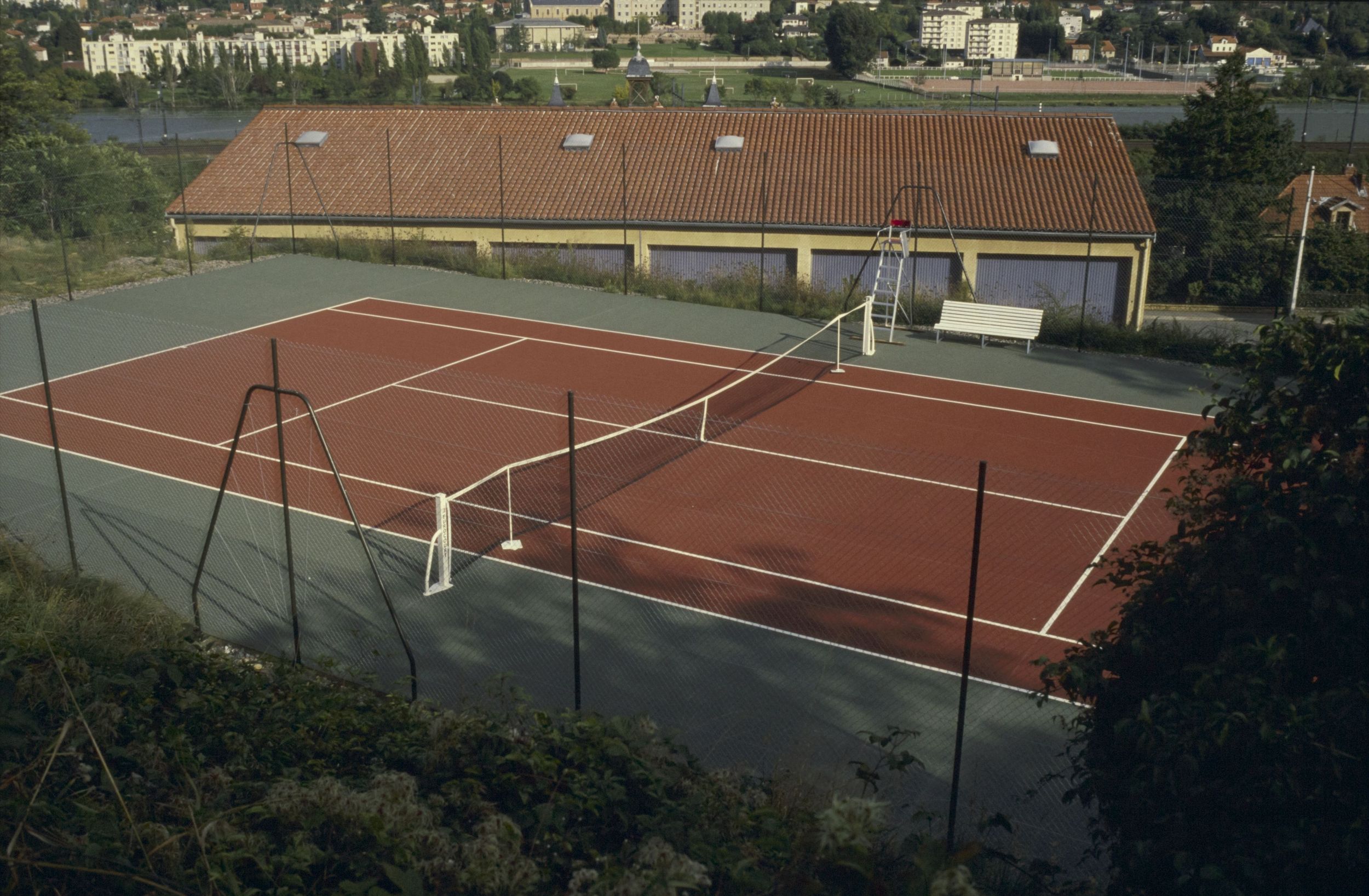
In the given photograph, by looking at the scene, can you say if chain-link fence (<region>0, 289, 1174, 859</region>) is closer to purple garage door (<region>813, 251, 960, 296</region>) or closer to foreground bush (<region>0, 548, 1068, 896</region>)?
foreground bush (<region>0, 548, 1068, 896</region>)

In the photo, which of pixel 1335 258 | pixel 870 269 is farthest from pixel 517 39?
pixel 870 269

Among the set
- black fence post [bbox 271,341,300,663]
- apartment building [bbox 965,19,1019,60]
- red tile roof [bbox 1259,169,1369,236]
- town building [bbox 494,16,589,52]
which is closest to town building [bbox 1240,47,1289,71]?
apartment building [bbox 965,19,1019,60]

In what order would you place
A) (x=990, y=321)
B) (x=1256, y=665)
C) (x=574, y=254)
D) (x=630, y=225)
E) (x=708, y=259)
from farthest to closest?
(x=630, y=225) → (x=708, y=259) → (x=574, y=254) → (x=990, y=321) → (x=1256, y=665)

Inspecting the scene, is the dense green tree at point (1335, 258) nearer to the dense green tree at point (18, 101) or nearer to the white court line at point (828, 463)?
the white court line at point (828, 463)

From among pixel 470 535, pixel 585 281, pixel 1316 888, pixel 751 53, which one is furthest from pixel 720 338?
pixel 751 53

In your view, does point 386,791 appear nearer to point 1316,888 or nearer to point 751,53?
point 1316,888

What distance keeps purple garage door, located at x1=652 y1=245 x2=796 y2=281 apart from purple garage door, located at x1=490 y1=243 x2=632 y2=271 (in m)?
0.68

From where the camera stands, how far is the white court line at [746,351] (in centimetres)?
1720

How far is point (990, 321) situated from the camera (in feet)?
64.5

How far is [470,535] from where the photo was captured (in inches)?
466

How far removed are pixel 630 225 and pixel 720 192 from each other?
2.27m

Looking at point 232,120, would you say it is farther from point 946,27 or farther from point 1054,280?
point 946,27

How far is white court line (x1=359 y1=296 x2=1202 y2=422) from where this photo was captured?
1720cm

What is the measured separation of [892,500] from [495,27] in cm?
18660
